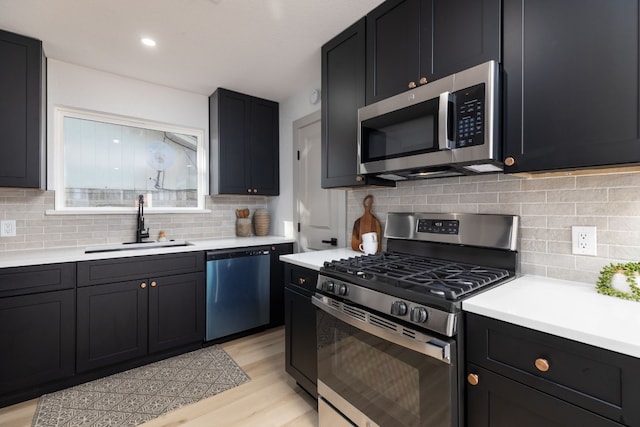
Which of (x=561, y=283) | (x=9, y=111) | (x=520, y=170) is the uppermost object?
(x=9, y=111)

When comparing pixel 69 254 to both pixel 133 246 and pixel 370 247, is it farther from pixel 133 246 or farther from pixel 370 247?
pixel 370 247

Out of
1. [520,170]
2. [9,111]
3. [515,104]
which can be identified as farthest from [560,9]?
[9,111]

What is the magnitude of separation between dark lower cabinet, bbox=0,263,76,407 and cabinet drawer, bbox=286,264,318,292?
1.57 metres

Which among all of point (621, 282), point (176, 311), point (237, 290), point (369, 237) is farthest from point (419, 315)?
point (176, 311)

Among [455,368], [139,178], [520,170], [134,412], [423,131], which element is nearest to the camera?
[455,368]

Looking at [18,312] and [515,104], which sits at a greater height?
[515,104]

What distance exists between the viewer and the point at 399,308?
121 cm

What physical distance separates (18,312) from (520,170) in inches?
120

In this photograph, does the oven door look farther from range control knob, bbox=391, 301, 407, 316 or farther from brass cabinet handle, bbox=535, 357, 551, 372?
brass cabinet handle, bbox=535, 357, 551, 372

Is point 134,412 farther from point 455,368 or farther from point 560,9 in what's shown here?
point 560,9

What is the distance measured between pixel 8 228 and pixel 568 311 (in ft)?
11.6

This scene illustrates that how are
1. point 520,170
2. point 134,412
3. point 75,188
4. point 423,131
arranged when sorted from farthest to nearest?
point 75,188
point 134,412
point 423,131
point 520,170

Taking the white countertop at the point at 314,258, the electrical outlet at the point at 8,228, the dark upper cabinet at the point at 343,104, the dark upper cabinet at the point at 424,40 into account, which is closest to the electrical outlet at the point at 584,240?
the dark upper cabinet at the point at 424,40

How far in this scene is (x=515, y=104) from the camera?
4.16 ft
